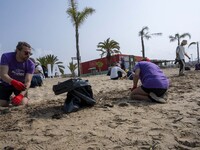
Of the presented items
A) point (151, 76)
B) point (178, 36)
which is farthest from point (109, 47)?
point (151, 76)

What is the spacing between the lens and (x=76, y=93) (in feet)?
12.6

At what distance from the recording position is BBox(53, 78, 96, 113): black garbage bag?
3.80 metres

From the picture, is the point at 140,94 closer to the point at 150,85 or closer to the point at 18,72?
the point at 150,85

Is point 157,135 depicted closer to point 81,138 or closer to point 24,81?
point 81,138

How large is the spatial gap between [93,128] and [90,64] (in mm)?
36694

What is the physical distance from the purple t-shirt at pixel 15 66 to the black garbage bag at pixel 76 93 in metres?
0.85

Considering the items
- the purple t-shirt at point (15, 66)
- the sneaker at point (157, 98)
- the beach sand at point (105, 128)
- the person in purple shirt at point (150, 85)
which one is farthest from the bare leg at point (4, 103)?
the sneaker at point (157, 98)

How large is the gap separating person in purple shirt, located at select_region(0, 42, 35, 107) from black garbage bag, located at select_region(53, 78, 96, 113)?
0.72m

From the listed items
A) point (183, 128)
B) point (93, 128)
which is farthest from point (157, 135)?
point (93, 128)

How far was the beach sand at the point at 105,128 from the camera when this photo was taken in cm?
258

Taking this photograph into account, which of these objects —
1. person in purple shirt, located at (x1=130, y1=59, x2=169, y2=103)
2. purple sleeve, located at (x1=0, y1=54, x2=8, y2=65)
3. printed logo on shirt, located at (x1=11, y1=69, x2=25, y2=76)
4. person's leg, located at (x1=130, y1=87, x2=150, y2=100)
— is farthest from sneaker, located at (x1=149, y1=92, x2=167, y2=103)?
purple sleeve, located at (x1=0, y1=54, x2=8, y2=65)

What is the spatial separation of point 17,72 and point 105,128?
2174 millimetres

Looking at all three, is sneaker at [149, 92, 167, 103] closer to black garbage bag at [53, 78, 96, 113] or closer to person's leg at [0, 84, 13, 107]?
black garbage bag at [53, 78, 96, 113]

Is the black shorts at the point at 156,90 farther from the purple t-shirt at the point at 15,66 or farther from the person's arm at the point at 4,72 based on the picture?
the person's arm at the point at 4,72
